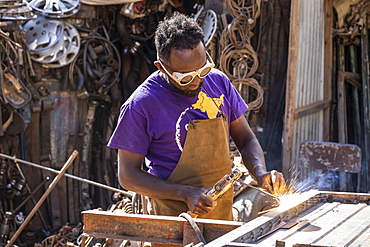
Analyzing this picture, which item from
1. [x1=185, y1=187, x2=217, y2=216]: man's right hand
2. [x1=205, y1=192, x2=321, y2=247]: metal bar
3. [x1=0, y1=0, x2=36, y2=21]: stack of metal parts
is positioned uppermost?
[x1=0, y1=0, x2=36, y2=21]: stack of metal parts

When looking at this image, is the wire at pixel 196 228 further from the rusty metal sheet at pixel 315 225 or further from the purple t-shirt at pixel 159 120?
the purple t-shirt at pixel 159 120

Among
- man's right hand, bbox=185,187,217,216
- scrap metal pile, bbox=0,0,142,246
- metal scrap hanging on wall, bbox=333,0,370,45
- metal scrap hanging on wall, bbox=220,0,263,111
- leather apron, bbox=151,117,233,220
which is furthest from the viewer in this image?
scrap metal pile, bbox=0,0,142,246

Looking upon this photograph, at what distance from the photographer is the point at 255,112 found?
7.94 meters

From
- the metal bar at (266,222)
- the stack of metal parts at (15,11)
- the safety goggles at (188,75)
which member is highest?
the stack of metal parts at (15,11)

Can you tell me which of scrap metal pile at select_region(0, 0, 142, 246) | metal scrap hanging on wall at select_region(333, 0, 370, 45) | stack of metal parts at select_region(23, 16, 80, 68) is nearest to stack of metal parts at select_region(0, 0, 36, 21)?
scrap metal pile at select_region(0, 0, 142, 246)

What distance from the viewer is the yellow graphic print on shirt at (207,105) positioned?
11.9 ft

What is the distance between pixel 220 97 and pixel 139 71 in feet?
22.2

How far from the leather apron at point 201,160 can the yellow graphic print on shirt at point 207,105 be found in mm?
57

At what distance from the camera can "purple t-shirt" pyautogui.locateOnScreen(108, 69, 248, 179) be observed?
137 inches

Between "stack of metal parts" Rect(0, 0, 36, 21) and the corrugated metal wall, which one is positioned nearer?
the corrugated metal wall

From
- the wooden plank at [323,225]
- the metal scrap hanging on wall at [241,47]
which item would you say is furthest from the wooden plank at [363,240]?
the metal scrap hanging on wall at [241,47]

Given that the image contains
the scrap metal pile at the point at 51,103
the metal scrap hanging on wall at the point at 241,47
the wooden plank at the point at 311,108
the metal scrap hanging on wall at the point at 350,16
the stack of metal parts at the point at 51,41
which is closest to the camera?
the wooden plank at the point at 311,108

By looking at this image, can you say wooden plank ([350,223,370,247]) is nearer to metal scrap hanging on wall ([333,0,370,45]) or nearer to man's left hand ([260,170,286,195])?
man's left hand ([260,170,286,195])

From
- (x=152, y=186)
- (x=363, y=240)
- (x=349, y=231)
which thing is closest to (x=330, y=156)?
(x=152, y=186)
